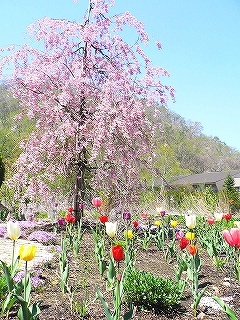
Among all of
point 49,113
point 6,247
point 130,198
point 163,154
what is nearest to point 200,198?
point 130,198

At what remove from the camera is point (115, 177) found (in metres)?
7.75

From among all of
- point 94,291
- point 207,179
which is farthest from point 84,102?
point 207,179

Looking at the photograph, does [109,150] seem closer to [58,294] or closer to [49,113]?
[49,113]

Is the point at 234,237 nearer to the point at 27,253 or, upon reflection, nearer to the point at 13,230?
the point at 27,253

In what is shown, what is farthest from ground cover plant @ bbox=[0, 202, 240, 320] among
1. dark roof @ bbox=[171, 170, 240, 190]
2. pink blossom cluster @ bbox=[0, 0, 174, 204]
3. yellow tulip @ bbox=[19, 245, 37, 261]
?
dark roof @ bbox=[171, 170, 240, 190]

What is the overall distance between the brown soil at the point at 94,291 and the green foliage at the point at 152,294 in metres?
0.07

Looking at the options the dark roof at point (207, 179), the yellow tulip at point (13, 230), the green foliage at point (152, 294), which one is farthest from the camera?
the dark roof at point (207, 179)

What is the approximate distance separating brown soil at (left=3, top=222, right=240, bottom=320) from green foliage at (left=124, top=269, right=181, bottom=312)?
0.07 metres

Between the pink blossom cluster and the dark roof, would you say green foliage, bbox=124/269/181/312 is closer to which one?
the pink blossom cluster

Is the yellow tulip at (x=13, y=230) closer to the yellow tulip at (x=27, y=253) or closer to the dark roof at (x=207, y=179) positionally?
the yellow tulip at (x=27, y=253)

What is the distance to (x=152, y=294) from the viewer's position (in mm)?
3107

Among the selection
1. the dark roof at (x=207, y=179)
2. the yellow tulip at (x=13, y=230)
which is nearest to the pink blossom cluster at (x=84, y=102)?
the yellow tulip at (x=13, y=230)

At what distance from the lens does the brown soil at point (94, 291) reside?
9.70ft

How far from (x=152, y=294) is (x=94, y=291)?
26.4 inches
